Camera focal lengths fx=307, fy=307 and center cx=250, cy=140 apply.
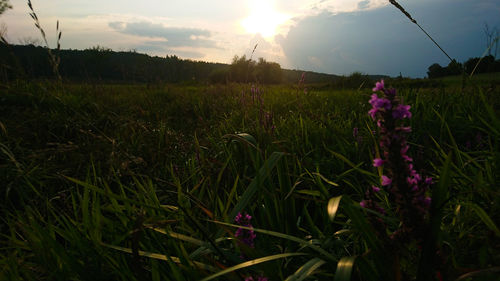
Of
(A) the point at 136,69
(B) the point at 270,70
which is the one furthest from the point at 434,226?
(B) the point at 270,70

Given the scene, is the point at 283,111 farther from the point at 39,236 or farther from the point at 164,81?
the point at 164,81

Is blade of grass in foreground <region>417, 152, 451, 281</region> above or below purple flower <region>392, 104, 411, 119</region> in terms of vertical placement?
below

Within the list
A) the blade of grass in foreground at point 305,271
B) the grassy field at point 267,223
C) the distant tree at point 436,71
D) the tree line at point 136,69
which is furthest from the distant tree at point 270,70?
the blade of grass in foreground at point 305,271

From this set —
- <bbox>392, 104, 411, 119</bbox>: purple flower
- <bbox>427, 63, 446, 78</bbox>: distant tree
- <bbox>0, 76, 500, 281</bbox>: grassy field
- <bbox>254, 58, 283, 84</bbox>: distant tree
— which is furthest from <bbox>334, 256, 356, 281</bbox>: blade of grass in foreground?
<bbox>254, 58, 283, 84</bbox>: distant tree

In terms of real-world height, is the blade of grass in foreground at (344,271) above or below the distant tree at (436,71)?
below

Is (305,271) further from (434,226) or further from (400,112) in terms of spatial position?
(400,112)

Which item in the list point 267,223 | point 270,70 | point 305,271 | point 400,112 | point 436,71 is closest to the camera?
point 400,112

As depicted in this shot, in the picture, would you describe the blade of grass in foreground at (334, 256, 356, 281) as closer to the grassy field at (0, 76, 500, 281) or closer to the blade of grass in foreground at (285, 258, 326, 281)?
the grassy field at (0, 76, 500, 281)

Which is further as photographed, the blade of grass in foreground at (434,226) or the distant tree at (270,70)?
the distant tree at (270,70)

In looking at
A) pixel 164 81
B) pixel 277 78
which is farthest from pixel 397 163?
pixel 277 78

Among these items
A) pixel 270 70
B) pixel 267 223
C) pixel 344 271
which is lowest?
pixel 267 223

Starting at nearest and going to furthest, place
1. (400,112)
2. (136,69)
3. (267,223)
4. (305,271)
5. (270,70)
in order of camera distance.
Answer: (400,112), (305,271), (267,223), (136,69), (270,70)

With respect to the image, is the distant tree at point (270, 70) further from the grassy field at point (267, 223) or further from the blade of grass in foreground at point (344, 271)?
the blade of grass in foreground at point (344, 271)

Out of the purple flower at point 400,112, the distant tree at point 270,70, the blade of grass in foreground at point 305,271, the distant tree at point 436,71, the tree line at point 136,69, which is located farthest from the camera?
the distant tree at point 270,70
